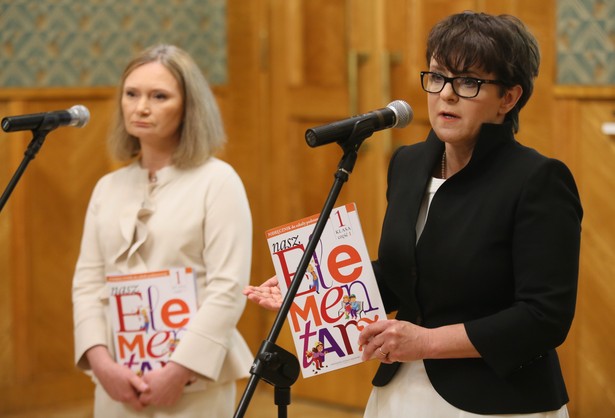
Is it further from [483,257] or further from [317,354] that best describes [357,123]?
[317,354]

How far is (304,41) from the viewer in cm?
454

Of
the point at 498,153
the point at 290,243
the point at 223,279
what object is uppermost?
the point at 498,153

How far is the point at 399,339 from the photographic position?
174cm

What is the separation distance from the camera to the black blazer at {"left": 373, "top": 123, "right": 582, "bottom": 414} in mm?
1714

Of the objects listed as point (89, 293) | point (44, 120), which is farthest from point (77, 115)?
point (89, 293)

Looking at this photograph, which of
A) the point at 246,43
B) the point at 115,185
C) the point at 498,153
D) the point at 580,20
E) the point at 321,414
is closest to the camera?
the point at 498,153

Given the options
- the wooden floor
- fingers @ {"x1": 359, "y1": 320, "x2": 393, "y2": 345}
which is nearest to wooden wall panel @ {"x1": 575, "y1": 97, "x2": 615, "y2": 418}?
the wooden floor

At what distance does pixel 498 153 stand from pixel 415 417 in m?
0.54

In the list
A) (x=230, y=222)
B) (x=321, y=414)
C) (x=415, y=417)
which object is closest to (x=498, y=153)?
(x=415, y=417)

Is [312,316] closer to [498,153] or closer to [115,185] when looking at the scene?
[498,153]

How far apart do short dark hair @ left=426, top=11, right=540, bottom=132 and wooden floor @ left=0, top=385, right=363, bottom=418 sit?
2.77 meters

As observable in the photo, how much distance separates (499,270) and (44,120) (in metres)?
1.22

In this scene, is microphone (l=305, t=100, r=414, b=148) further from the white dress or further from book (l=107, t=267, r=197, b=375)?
book (l=107, t=267, r=197, b=375)

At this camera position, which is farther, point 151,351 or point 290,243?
point 151,351
